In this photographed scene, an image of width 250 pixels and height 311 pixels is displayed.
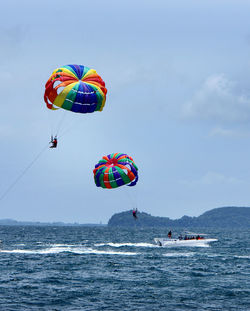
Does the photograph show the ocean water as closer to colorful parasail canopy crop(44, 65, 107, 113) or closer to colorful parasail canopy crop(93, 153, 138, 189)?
colorful parasail canopy crop(93, 153, 138, 189)

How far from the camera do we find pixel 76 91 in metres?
40.7

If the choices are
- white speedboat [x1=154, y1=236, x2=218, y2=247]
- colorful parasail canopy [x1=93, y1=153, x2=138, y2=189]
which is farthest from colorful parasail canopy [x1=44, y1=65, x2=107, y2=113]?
white speedboat [x1=154, y1=236, x2=218, y2=247]

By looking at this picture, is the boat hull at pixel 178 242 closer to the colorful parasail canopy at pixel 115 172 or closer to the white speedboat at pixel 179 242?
the white speedboat at pixel 179 242

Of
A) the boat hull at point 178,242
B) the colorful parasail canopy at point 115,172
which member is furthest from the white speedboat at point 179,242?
the colorful parasail canopy at point 115,172

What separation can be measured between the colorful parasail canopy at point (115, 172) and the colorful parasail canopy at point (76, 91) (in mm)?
12404

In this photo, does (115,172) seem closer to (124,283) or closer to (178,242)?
(124,283)

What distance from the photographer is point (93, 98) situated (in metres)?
41.2

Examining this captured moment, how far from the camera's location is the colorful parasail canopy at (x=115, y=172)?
53.3 metres

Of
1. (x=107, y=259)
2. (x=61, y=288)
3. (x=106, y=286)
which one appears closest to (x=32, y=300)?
(x=61, y=288)

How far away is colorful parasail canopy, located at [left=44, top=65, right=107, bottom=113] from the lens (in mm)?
40688

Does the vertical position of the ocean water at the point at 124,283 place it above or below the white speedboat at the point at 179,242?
below

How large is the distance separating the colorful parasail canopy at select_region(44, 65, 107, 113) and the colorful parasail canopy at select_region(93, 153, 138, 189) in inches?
488

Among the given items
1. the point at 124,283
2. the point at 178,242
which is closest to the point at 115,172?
the point at 124,283

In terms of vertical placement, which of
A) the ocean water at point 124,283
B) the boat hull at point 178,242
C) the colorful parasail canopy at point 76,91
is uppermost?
the colorful parasail canopy at point 76,91
